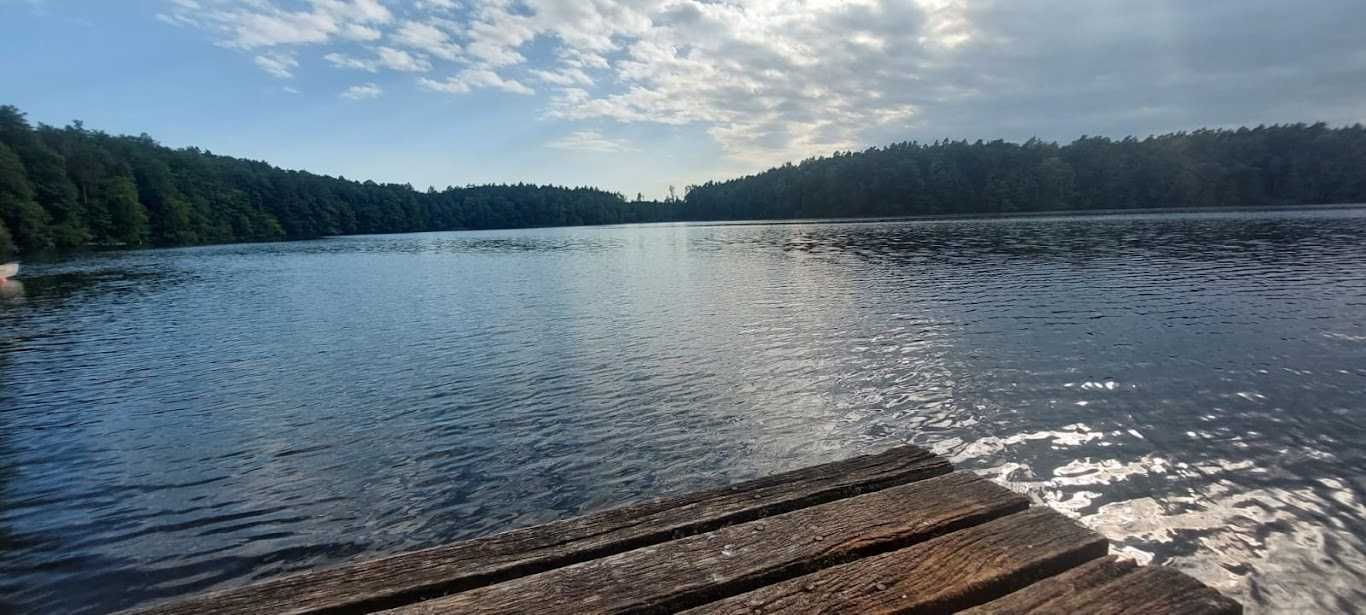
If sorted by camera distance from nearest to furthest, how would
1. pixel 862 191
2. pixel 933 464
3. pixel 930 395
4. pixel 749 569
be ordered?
pixel 749 569
pixel 933 464
pixel 930 395
pixel 862 191

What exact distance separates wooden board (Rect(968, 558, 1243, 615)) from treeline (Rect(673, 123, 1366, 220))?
181040mm

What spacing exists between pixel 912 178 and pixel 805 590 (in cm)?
18264

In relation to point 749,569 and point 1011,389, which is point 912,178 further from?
point 749,569

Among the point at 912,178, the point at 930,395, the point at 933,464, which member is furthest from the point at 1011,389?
the point at 912,178

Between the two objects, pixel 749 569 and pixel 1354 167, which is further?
pixel 1354 167

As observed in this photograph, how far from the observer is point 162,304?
33125mm

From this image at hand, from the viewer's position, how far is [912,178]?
17025 centimetres

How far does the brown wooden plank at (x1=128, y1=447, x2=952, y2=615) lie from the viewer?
283cm

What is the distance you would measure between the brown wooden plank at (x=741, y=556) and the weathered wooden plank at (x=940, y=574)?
0.12 meters

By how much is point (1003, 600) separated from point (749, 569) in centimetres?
106

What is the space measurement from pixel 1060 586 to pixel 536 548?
2404mm

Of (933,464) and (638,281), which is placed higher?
(933,464)

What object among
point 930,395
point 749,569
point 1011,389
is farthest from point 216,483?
point 1011,389

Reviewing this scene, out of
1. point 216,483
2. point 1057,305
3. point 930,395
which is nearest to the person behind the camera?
point 216,483
